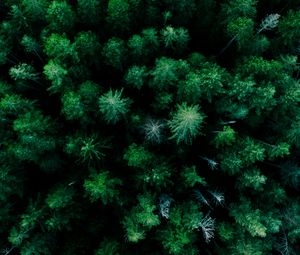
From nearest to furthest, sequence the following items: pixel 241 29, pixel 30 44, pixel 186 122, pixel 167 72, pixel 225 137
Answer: pixel 186 122 → pixel 167 72 → pixel 225 137 → pixel 241 29 → pixel 30 44

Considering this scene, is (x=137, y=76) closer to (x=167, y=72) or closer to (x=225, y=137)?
(x=167, y=72)

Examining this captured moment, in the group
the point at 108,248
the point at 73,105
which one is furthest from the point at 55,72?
the point at 108,248

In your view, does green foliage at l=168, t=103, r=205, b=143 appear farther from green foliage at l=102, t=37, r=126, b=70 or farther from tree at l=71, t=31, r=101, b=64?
tree at l=71, t=31, r=101, b=64

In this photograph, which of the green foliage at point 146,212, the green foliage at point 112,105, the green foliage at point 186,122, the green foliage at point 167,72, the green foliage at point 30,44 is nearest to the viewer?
the green foliage at point 186,122

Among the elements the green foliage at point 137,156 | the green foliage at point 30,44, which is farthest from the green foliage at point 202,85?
the green foliage at point 30,44

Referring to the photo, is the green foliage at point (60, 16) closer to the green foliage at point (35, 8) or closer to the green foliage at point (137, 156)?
the green foliage at point (35, 8)

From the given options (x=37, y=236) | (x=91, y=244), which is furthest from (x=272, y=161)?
(x=37, y=236)
